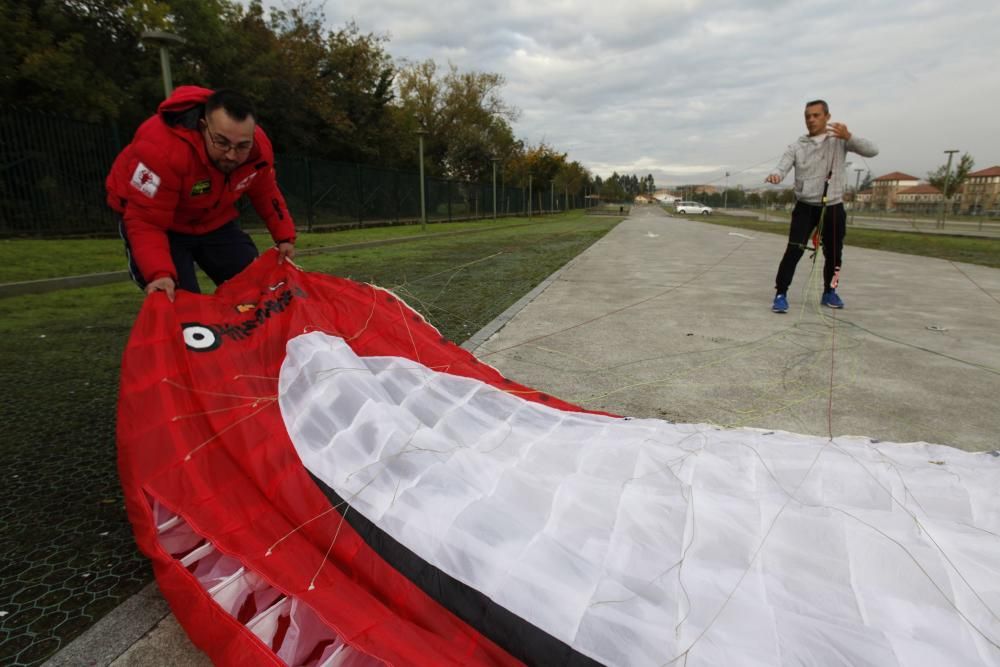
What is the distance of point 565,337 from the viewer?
13.5 ft

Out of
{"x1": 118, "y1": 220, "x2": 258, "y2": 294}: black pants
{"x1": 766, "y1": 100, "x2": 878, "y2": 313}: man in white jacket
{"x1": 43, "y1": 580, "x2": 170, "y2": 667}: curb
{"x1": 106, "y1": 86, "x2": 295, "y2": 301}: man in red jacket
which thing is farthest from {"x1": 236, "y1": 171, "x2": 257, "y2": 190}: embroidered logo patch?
{"x1": 766, "y1": 100, "x2": 878, "y2": 313}: man in white jacket

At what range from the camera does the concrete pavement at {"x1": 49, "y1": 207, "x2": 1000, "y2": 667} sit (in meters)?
2.51

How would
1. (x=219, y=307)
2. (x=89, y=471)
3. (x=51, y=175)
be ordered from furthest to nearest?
(x=51, y=175) → (x=219, y=307) → (x=89, y=471)

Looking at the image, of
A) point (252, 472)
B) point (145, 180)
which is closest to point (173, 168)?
point (145, 180)

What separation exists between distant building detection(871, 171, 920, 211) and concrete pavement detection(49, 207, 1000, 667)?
93.5 m

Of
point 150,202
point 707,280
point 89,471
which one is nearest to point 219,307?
point 150,202

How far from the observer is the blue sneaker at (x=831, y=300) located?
16.9 feet

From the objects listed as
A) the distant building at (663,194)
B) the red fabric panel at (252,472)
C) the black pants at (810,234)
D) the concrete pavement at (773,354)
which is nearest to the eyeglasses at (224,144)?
the red fabric panel at (252,472)

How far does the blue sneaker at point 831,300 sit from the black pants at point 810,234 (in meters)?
0.22

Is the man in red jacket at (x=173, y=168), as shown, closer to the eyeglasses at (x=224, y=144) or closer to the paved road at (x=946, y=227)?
the eyeglasses at (x=224, y=144)

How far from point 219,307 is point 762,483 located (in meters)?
2.08

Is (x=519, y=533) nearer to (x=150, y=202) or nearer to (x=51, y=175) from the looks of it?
(x=150, y=202)

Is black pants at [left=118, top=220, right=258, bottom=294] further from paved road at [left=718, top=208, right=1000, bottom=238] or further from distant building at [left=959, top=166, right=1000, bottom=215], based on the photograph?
distant building at [left=959, top=166, right=1000, bottom=215]

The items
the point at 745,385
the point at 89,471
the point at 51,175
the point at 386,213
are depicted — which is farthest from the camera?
the point at 386,213
